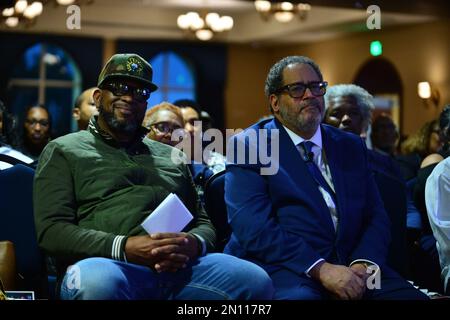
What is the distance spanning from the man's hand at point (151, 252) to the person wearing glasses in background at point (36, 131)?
3218 millimetres

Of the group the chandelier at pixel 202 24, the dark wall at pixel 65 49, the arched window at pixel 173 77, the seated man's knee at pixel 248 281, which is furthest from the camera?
the arched window at pixel 173 77

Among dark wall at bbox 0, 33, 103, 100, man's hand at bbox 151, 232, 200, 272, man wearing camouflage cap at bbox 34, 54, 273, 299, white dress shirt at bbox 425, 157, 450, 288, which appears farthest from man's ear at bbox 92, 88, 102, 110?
dark wall at bbox 0, 33, 103, 100

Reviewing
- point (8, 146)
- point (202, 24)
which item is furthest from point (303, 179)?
point (202, 24)

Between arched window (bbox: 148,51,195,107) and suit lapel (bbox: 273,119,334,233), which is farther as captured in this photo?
arched window (bbox: 148,51,195,107)

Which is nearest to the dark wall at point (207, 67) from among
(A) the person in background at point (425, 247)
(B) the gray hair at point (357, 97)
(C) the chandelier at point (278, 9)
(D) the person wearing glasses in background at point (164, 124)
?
(C) the chandelier at point (278, 9)

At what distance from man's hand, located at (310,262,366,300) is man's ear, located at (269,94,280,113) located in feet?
2.23

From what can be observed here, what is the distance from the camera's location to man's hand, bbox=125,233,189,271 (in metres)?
2.55

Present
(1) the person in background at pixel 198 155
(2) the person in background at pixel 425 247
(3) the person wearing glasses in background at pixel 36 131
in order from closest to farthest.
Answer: (2) the person in background at pixel 425 247 < (1) the person in background at pixel 198 155 < (3) the person wearing glasses in background at pixel 36 131

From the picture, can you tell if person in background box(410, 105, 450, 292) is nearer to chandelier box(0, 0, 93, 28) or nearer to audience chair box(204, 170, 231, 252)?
audience chair box(204, 170, 231, 252)

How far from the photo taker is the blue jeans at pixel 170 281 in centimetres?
241

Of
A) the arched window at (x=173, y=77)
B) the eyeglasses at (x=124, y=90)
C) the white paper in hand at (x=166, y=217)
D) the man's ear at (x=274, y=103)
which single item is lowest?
the white paper in hand at (x=166, y=217)

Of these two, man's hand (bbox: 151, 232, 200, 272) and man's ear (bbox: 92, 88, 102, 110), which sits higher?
man's ear (bbox: 92, 88, 102, 110)

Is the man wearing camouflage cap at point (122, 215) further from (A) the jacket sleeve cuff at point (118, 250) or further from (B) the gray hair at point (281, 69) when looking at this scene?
(B) the gray hair at point (281, 69)

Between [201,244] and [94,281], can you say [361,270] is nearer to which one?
[201,244]
